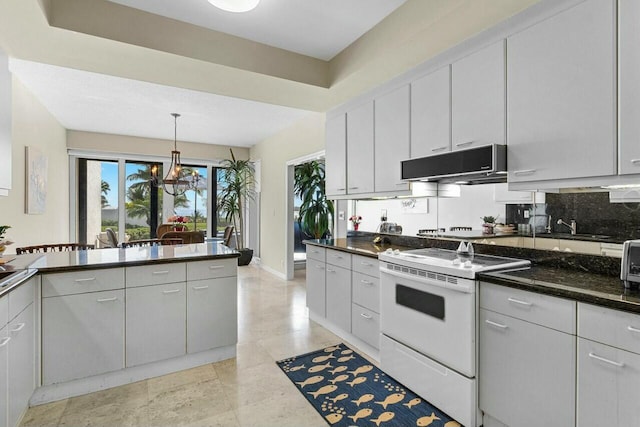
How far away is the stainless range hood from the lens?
204 cm

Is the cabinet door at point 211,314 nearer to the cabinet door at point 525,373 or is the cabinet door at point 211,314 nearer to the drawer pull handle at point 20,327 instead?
the drawer pull handle at point 20,327

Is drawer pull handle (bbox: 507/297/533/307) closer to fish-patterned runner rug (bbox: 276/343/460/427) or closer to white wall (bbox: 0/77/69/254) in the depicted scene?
fish-patterned runner rug (bbox: 276/343/460/427)

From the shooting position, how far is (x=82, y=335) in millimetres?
2201

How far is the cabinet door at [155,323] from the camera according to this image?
7.73ft

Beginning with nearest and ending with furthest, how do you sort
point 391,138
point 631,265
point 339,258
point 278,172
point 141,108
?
1. point 631,265
2. point 391,138
3. point 339,258
4. point 141,108
5. point 278,172

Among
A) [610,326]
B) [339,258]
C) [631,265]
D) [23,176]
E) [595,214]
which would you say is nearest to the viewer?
[610,326]

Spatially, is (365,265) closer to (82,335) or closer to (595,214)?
(595,214)

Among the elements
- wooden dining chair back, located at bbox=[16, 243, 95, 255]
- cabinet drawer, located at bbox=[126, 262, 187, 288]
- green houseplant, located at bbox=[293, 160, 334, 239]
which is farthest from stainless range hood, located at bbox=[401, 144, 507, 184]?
wooden dining chair back, located at bbox=[16, 243, 95, 255]

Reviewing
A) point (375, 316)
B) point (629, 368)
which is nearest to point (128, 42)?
point (375, 316)

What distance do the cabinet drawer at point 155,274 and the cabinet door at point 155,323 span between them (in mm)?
38

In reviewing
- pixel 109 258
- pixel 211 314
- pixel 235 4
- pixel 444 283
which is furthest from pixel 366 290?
pixel 235 4

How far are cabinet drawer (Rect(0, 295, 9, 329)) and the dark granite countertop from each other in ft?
1.60

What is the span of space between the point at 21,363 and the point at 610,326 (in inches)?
117

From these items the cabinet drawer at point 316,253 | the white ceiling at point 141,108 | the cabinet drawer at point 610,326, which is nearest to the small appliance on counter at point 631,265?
the cabinet drawer at point 610,326
